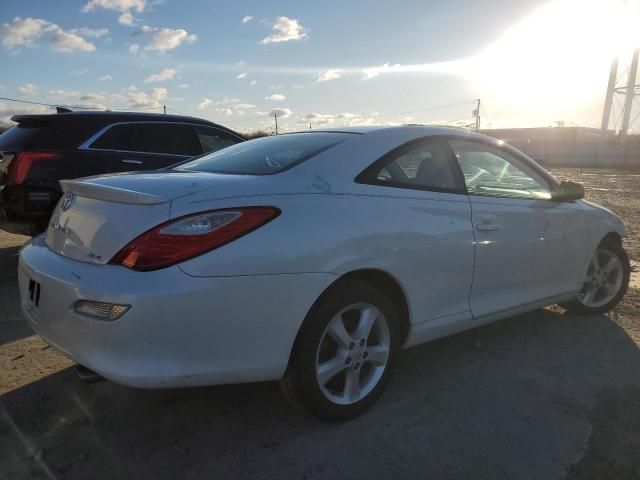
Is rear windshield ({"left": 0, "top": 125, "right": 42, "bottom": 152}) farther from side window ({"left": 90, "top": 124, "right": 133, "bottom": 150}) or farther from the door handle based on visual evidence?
the door handle

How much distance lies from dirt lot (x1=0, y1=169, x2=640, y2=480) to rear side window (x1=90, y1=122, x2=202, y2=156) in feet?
9.07

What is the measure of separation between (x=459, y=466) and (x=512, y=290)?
150 centimetres

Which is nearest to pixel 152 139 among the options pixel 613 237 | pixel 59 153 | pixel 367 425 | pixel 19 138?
pixel 59 153

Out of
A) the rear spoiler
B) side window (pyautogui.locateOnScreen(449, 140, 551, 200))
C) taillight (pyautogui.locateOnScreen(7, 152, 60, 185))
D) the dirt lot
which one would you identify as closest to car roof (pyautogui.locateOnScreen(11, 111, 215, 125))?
taillight (pyautogui.locateOnScreen(7, 152, 60, 185))

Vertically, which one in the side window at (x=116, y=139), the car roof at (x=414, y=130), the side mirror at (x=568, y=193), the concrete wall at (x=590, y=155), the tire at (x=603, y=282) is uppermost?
the car roof at (x=414, y=130)

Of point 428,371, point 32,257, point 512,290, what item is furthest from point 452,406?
point 32,257

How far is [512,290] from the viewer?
3.57 metres

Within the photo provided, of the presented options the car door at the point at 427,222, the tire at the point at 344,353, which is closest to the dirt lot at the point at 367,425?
the tire at the point at 344,353

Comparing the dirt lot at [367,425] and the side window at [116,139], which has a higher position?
the side window at [116,139]

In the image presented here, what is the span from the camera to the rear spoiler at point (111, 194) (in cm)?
230

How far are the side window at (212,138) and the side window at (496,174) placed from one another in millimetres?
3955

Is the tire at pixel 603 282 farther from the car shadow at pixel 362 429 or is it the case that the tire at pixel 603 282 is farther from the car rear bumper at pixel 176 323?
the car rear bumper at pixel 176 323

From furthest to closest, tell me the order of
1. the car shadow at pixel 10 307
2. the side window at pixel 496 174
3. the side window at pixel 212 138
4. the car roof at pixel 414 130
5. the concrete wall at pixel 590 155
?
the concrete wall at pixel 590 155
the side window at pixel 212 138
the car shadow at pixel 10 307
the side window at pixel 496 174
the car roof at pixel 414 130

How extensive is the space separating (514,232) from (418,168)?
82 cm
